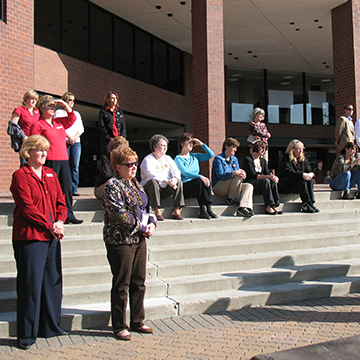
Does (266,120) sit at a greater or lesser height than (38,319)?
greater

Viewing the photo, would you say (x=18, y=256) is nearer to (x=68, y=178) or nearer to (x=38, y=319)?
(x=38, y=319)

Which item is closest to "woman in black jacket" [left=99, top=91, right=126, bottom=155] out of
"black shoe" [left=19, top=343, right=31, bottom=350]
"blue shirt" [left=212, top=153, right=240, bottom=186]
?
"blue shirt" [left=212, top=153, right=240, bottom=186]

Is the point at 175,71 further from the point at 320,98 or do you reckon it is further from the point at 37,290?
the point at 37,290

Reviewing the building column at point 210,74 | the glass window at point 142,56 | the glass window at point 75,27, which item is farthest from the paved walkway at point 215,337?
the glass window at point 142,56

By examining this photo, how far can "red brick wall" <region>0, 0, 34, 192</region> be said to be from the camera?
30.6ft

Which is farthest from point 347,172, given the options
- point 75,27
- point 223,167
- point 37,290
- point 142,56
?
point 142,56

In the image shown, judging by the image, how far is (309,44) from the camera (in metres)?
18.2

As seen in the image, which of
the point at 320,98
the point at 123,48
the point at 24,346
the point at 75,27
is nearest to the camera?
the point at 24,346

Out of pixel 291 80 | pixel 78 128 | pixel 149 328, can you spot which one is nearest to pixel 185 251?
pixel 149 328

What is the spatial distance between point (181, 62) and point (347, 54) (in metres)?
8.04

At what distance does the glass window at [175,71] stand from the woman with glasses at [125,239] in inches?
593

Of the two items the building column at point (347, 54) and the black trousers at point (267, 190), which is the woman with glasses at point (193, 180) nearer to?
the black trousers at point (267, 190)

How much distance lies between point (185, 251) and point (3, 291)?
92.5 inches

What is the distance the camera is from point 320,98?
2438 centimetres
